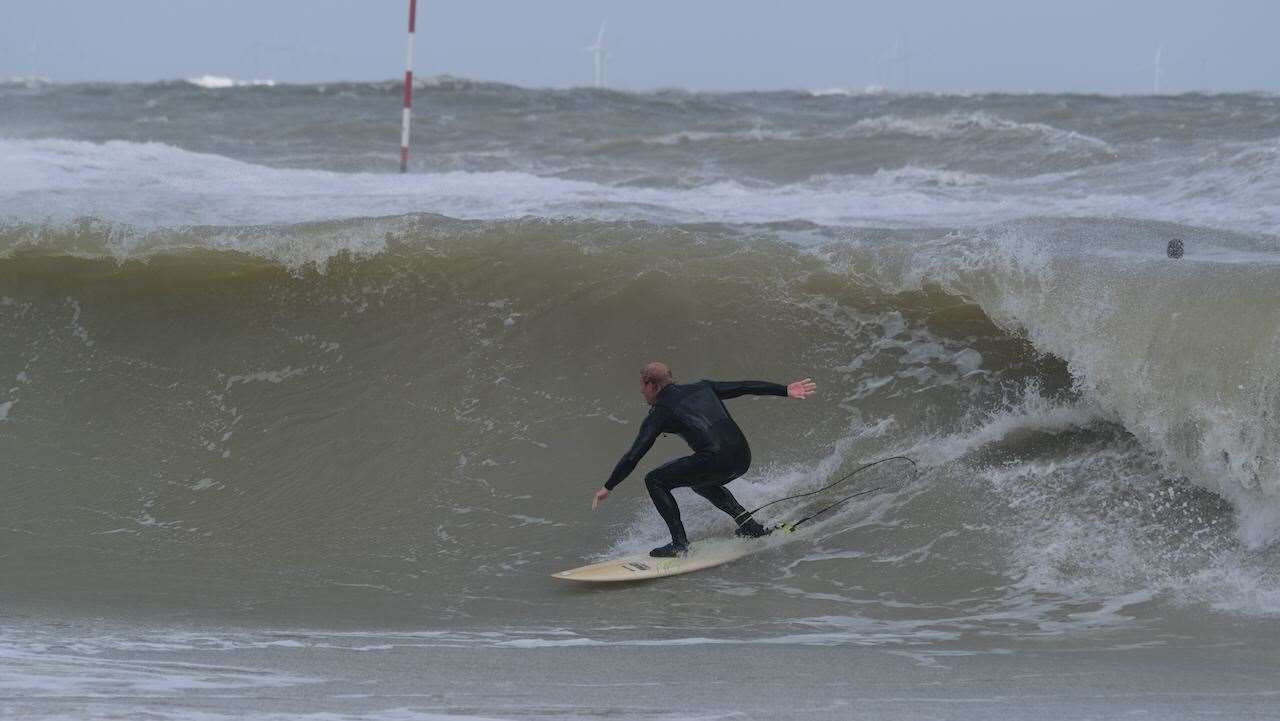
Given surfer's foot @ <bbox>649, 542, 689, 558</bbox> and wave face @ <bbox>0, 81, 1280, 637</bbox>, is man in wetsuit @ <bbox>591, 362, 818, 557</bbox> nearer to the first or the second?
surfer's foot @ <bbox>649, 542, 689, 558</bbox>

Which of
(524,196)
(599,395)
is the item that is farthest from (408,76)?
(599,395)

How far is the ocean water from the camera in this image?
5.36 metres

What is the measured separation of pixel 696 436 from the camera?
285 inches

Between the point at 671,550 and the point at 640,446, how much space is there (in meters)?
0.55

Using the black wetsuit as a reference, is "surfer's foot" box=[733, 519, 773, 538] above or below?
below

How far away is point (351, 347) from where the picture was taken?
9812 mm

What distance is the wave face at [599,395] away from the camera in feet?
22.6

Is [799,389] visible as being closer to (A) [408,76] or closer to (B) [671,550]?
(B) [671,550]

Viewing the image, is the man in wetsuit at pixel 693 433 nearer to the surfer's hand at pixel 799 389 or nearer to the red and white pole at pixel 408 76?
the surfer's hand at pixel 799 389

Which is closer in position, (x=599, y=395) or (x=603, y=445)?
(x=603, y=445)

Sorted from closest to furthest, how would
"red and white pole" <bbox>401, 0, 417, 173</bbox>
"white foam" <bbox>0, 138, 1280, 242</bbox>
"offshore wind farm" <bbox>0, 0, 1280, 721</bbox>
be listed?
"offshore wind farm" <bbox>0, 0, 1280, 721</bbox>
"white foam" <bbox>0, 138, 1280, 242</bbox>
"red and white pole" <bbox>401, 0, 417, 173</bbox>

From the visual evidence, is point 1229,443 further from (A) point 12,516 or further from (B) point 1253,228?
(A) point 12,516

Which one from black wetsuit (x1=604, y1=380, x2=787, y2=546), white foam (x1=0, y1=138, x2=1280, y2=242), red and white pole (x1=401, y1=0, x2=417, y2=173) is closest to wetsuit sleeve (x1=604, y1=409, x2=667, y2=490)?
black wetsuit (x1=604, y1=380, x2=787, y2=546)

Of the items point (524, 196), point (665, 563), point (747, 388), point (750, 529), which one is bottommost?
point (665, 563)
